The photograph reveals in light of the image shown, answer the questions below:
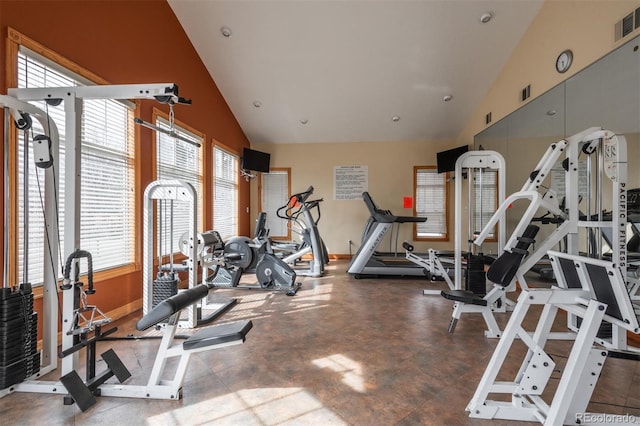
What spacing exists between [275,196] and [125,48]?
4537 mm

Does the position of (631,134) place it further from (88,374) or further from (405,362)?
(88,374)

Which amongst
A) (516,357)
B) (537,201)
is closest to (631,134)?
(537,201)

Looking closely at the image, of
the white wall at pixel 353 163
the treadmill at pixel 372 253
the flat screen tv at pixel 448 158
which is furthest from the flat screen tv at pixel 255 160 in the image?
the flat screen tv at pixel 448 158

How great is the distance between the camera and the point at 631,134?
276 centimetres

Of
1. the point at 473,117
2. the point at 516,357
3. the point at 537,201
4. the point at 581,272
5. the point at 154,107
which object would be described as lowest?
the point at 516,357

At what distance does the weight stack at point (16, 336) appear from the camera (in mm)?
1797

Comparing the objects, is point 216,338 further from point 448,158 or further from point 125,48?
point 448,158

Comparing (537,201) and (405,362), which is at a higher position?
(537,201)

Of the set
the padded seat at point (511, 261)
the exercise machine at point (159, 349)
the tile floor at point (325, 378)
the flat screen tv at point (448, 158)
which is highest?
the flat screen tv at point (448, 158)

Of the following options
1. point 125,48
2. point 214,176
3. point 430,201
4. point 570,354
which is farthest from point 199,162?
point 430,201

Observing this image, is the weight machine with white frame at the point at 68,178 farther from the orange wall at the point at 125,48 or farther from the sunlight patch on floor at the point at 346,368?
the sunlight patch on floor at the point at 346,368

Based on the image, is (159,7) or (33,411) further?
(159,7)

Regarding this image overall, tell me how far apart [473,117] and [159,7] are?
584 centimetres

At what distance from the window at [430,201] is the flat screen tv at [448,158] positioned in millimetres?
418
